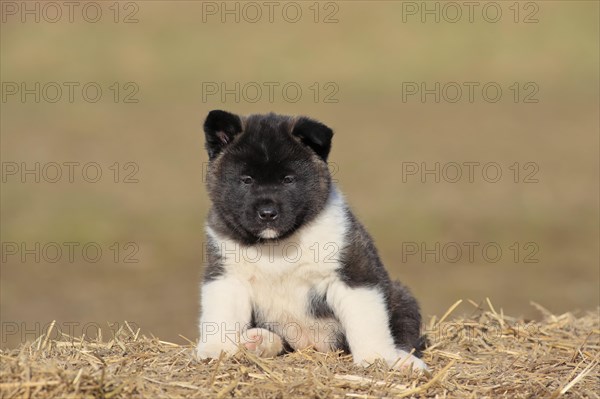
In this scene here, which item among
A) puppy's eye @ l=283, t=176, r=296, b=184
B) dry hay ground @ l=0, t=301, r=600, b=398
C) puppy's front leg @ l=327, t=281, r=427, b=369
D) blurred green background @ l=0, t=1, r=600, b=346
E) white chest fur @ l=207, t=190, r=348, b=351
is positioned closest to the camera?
dry hay ground @ l=0, t=301, r=600, b=398

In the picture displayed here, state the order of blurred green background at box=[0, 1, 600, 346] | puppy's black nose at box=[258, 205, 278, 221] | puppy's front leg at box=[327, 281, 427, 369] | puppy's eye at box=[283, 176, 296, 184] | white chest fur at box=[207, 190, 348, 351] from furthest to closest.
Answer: blurred green background at box=[0, 1, 600, 346] → puppy's eye at box=[283, 176, 296, 184] → white chest fur at box=[207, 190, 348, 351] → puppy's black nose at box=[258, 205, 278, 221] → puppy's front leg at box=[327, 281, 427, 369]

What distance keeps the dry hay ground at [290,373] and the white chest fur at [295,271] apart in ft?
1.02

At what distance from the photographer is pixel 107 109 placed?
1197 inches

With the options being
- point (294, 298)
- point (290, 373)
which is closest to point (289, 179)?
point (294, 298)

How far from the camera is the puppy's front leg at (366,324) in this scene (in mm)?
8250

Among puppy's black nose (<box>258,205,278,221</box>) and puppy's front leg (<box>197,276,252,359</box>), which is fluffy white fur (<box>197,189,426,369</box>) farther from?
puppy's black nose (<box>258,205,278,221</box>)

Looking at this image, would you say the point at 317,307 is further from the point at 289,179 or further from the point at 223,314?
the point at 289,179

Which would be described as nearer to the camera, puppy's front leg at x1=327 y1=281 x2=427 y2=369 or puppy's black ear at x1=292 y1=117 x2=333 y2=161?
puppy's front leg at x1=327 y1=281 x2=427 y2=369

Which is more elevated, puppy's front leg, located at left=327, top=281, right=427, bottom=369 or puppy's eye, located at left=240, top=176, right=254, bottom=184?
puppy's eye, located at left=240, top=176, right=254, bottom=184

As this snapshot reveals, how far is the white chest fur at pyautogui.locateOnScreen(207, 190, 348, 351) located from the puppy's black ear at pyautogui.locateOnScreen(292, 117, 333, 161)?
1.80 feet

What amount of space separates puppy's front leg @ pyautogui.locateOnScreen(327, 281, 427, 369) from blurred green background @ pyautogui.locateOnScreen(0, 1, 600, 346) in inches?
182

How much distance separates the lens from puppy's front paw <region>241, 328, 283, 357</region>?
8.47 meters

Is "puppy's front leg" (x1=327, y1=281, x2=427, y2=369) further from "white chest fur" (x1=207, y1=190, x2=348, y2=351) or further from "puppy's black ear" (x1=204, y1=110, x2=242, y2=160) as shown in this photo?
"puppy's black ear" (x1=204, y1=110, x2=242, y2=160)

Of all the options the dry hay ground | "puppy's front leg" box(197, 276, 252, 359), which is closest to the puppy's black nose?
"puppy's front leg" box(197, 276, 252, 359)
